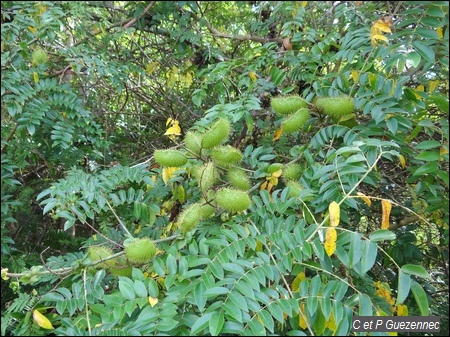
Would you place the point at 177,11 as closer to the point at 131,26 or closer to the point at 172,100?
the point at 131,26

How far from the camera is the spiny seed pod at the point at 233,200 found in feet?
4.03

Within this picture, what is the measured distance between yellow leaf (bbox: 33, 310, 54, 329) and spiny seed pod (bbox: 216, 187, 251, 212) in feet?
1.88

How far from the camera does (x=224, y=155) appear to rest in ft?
4.37

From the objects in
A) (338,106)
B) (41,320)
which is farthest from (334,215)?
(41,320)

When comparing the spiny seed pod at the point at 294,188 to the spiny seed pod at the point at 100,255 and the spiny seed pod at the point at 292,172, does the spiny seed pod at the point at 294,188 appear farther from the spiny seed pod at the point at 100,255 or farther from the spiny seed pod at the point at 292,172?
the spiny seed pod at the point at 100,255

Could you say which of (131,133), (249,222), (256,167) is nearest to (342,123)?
(256,167)

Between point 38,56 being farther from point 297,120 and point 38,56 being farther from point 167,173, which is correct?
point 297,120

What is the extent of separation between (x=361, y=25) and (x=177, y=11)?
2.72 feet

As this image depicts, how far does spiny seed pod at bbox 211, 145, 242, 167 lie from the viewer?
133cm

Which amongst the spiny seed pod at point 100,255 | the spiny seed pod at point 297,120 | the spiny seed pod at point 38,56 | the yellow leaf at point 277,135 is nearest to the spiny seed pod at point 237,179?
the spiny seed pod at point 297,120

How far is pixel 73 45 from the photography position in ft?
6.20

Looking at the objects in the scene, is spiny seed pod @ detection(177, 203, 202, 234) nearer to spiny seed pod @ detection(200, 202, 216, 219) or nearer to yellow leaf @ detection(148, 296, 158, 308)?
spiny seed pod @ detection(200, 202, 216, 219)

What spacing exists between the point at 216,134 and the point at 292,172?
0.30 m

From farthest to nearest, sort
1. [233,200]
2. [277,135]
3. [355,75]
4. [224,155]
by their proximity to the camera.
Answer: [277,135]
[355,75]
[224,155]
[233,200]
